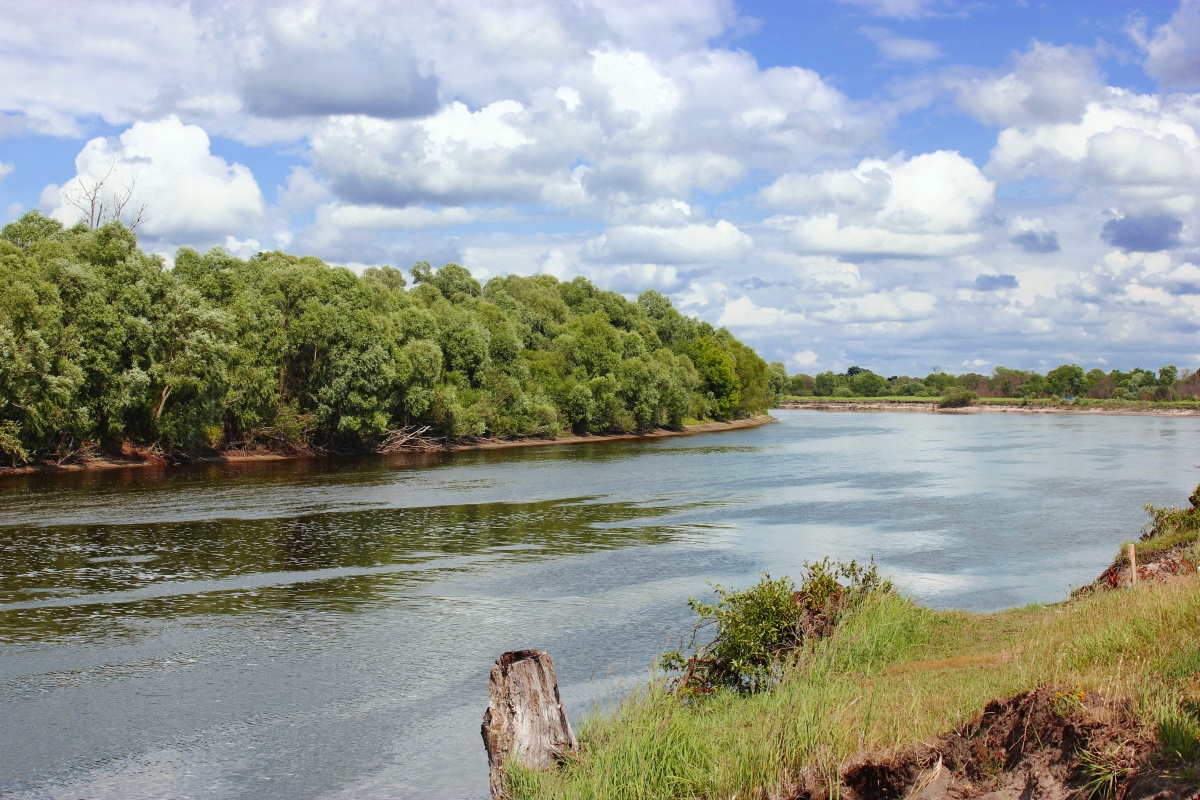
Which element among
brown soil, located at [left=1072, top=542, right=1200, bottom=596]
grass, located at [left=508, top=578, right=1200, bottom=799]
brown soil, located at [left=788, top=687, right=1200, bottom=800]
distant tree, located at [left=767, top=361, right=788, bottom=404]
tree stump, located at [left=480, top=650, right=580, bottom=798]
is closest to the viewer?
brown soil, located at [left=788, top=687, right=1200, bottom=800]

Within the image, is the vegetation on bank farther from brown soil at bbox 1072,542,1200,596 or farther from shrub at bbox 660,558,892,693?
brown soil at bbox 1072,542,1200,596

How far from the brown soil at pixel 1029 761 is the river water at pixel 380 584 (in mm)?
6371

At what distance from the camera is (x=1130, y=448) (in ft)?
285

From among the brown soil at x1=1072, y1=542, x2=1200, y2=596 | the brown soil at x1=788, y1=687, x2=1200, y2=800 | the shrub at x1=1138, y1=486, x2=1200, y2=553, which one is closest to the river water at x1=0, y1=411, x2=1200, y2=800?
the shrub at x1=1138, y1=486, x2=1200, y2=553

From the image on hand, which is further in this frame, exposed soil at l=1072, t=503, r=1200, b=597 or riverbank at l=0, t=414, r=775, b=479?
riverbank at l=0, t=414, r=775, b=479

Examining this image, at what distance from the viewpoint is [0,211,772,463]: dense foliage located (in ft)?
177

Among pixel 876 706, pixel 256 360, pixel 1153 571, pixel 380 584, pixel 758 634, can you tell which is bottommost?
pixel 380 584

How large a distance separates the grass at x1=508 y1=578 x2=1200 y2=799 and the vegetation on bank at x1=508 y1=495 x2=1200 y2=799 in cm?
2

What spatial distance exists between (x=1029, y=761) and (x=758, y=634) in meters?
6.74

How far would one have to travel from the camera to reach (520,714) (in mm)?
10633

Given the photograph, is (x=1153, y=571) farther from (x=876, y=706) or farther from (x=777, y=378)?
(x=777, y=378)

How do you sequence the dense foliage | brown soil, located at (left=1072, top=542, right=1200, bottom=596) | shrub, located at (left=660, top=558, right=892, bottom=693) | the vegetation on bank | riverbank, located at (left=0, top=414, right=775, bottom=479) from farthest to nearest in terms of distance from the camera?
riverbank, located at (left=0, top=414, right=775, bottom=479) → the dense foliage → brown soil, located at (left=1072, top=542, right=1200, bottom=596) → shrub, located at (left=660, top=558, right=892, bottom=693) → the vegetation on bank

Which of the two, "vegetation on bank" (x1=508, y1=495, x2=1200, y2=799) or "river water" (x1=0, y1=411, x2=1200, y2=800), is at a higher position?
"vegetation on bank" (x1=508, y1=495, x2=1200, y2=799)

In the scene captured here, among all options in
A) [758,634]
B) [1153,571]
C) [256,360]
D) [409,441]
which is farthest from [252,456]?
[1153,571]
